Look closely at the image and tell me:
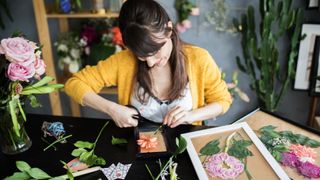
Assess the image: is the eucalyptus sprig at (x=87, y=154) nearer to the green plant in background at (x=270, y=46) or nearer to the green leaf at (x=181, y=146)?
the green leaf at (x=181, y=146)

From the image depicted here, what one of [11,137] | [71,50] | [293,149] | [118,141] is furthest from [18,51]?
[71,50]

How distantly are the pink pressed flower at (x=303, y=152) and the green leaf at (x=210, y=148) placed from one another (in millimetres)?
216

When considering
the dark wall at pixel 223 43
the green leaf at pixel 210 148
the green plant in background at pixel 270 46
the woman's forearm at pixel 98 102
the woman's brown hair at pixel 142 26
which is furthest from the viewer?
the dark wall at pixel 223 43

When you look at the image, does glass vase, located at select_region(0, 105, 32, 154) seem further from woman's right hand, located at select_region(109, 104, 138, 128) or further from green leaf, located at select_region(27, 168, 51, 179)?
woman's right hand, located at select_region(109, 104, 138, 128)

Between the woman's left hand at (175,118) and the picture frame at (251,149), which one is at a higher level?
the woman's left hand at (175,118)

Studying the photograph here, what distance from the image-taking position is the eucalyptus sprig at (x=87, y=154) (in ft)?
2.85

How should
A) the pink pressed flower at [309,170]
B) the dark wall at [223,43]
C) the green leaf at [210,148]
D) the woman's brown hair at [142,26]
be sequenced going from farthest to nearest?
the dark wall at [223,43]
the woman's brown hair at [142,26]
the green leaf at [210,148]
the pink pressed flower at [309,170]

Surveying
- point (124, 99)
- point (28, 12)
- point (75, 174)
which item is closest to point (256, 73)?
point (124, 99)

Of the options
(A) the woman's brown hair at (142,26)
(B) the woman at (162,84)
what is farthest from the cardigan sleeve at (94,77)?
(A) the woman's brown hair at (142,26)

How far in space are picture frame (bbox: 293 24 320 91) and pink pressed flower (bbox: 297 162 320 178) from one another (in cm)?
123

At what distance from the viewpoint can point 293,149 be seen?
872 mm

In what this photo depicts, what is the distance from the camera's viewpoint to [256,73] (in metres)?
2.08

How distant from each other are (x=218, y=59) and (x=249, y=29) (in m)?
0.34

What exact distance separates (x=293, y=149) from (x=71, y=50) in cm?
156
